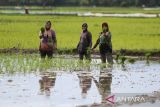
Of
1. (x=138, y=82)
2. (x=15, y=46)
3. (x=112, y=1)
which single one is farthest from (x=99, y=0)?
(x=138, y=82)

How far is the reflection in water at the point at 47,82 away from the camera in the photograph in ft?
42.4

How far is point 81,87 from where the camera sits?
1352 cm

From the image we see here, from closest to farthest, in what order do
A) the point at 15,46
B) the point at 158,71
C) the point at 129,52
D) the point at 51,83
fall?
1. the point at 51,83
2. the point at 158,71
3. the point at 129,52
4. the point at 15,46

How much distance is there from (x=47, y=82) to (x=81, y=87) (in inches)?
43.1

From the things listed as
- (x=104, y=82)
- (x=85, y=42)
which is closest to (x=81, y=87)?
(x=104, y=82)

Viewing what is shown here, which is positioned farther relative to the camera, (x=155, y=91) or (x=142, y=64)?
(x=142, y=64)

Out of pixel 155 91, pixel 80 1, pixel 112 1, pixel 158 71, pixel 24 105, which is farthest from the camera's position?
pixel 80 1

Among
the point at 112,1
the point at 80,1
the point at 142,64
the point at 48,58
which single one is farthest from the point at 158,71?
the point at 80,1

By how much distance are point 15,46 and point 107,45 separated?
24.3 feet

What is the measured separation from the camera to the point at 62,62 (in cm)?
1841

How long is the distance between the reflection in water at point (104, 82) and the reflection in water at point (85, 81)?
23 centimetres

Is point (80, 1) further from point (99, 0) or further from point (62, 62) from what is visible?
point (62, 62)

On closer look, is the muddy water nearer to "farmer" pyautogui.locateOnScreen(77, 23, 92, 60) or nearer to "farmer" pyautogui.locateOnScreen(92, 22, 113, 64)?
"farmer" pyautogui.locateOnScreen(92, 22, 113, 64)

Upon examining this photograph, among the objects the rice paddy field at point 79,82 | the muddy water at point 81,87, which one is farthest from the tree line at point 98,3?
the muddy water at point 81,87
